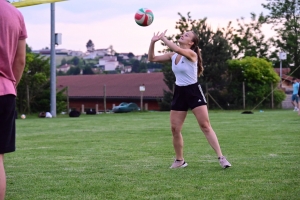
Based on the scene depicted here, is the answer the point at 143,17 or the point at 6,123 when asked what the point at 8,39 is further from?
the point at 143,17

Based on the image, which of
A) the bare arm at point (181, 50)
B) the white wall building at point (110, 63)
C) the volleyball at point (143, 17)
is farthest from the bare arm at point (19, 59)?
the white wall building at point (110, 63)

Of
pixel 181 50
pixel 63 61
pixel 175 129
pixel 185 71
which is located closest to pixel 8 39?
pixel 181 50

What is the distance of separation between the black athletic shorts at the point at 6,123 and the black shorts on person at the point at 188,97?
390cm

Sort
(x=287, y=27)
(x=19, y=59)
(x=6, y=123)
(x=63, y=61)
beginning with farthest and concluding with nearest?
1. (x=63, y=61)
2. (x=287, y=27)
3. (x=19, y=59)
4. (x=6, y=123)

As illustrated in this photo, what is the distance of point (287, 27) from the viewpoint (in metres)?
61.5

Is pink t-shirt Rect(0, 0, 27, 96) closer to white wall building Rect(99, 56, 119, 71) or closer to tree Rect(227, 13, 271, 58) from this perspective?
tree Rect(227, 13, 271, 58)

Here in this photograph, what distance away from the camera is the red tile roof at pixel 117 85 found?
56584 mm

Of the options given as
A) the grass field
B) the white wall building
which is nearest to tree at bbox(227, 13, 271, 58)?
the grass field

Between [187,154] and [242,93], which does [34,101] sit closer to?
[242,93]

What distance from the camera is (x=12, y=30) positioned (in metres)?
4.34

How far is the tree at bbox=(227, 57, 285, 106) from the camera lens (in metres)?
40.7

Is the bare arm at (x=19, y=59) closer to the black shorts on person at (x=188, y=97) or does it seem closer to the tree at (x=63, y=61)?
the black shorts on person at (x=188, y=97)

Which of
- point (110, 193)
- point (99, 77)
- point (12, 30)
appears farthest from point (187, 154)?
→ point (99, 77)

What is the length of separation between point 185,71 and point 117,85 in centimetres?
5412
